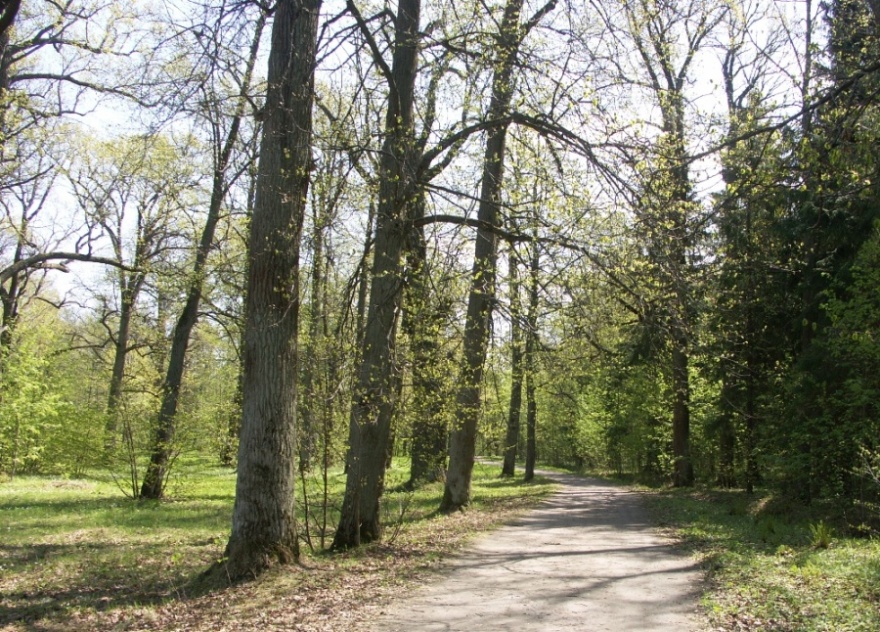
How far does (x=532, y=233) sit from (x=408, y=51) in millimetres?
3353

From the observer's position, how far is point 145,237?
22953 millimetres

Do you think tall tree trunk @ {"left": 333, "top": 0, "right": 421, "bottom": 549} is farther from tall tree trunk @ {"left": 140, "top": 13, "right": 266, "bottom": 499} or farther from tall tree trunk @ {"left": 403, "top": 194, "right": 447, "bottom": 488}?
tall tree trunk @ {"left": 140, "top": 13, "right": 266, "bottom": 499}

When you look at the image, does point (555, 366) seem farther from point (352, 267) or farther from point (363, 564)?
point (363, 564)

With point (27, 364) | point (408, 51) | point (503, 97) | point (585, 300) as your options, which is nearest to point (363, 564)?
point (585, 300)

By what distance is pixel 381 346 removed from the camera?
950cm

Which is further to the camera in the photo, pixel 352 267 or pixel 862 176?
pixel 352 267

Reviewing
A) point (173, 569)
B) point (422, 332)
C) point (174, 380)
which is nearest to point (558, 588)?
point (422, 332)

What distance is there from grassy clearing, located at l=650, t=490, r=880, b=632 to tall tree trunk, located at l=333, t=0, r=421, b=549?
4.73m

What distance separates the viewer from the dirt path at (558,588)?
6.07 m

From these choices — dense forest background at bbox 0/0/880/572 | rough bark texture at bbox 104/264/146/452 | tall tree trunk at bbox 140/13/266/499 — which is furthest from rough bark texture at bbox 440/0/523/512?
rough bark texture at bbox 104/264/146/452

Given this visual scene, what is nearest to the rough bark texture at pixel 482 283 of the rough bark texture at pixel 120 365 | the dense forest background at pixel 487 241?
the dense forest background at pixel 487 241

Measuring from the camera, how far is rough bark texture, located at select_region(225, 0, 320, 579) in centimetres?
752

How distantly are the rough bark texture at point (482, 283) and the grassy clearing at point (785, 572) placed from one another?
14.7 ft

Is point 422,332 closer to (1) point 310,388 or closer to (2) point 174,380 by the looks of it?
(1) point 310,388
